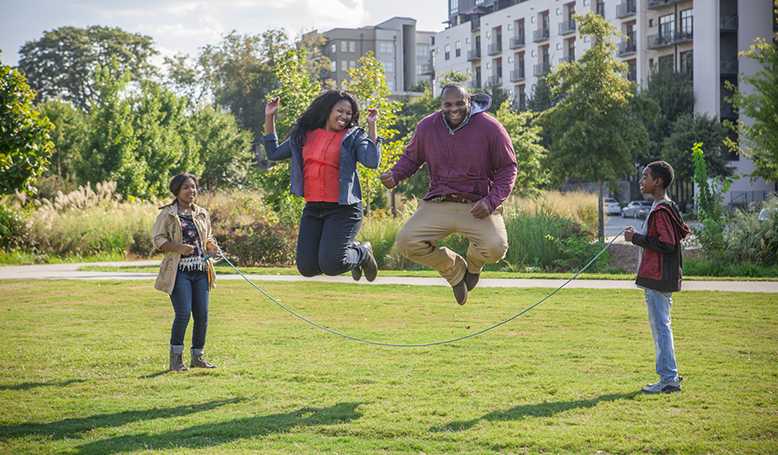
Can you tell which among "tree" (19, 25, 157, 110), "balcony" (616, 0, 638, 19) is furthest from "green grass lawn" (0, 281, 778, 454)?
"tree" (19, 25, 157, 110)

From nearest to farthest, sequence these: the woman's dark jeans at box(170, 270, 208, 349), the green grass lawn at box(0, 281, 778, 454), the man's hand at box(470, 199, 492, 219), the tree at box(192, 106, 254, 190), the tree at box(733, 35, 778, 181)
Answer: the green grass lawn at box(0, 281, 778, 454), the man's hand at box(470, 199, 492, 219), the woman's dark jeans at box(170, 270, 208, 349), the tree at box(733, 35, 778, 181), the tree at box(192, 106, 254, 190)

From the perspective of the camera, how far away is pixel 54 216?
2534 cm

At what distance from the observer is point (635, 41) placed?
61719 millimetres

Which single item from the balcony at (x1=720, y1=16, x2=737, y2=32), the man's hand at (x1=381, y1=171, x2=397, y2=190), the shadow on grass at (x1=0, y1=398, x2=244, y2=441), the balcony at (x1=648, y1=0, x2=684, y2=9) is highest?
the balcony at (x1=648, y1=0, x2=684, y2=9)

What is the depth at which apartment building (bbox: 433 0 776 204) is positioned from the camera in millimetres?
52750

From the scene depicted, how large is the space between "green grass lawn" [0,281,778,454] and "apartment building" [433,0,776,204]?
1045 inches

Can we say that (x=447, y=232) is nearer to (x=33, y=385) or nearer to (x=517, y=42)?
(x=33, y=385)

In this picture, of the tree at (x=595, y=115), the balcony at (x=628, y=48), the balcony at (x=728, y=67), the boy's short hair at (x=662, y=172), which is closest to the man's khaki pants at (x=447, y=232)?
the boy's short hair at (x=662, y=172)

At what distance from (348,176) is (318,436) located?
2.48 metres

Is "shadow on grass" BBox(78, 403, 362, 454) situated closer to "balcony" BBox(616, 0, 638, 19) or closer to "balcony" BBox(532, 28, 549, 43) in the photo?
"balcony" BBox(616, 0, 638, 19)

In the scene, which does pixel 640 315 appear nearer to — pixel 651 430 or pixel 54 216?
pixel 651 430

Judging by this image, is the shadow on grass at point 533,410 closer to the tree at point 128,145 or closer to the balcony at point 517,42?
the tree at point 128,145

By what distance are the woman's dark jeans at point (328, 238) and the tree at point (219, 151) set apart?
3430cm

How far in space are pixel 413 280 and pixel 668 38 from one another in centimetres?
4517
